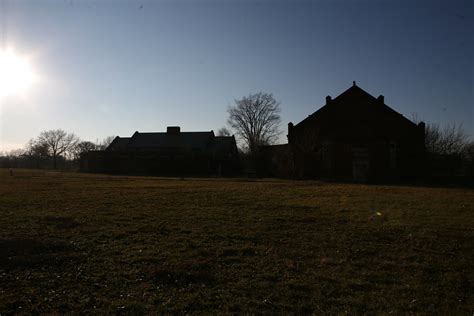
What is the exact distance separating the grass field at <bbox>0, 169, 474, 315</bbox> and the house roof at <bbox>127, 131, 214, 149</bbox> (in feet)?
150

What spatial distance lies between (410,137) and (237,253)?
32182 mm

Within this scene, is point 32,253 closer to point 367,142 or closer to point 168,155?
point 367,142

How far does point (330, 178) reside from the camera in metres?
34.2

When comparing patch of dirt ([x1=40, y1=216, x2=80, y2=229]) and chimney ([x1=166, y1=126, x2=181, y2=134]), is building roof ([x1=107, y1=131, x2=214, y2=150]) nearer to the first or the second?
chimney ([x1=166, y1=126, x2=181, y2=134])

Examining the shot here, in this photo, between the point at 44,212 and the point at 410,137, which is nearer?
the point at 44,212

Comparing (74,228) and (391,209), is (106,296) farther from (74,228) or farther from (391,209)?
(391,209)

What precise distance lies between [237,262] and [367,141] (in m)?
30.6

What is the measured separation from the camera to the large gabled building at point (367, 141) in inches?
1324

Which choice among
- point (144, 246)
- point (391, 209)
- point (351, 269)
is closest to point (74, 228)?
point (144, 246)

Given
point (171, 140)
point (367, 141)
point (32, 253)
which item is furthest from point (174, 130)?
point (32, 253)

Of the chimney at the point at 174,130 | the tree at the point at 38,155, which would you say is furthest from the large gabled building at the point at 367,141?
the tree at the point at 38,155

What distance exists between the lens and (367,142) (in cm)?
3378

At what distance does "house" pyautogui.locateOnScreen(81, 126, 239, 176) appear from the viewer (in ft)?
158

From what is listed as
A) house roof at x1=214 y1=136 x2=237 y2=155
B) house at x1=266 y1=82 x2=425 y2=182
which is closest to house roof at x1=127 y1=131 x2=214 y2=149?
house roof at x1=214 y1=136 x2=237 y2=155
